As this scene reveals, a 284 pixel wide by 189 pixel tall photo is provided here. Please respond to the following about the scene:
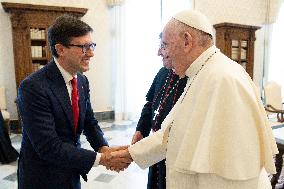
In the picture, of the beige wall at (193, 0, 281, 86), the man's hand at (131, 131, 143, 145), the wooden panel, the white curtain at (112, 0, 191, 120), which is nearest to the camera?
the man's hand at (131, 131, 143, 145)

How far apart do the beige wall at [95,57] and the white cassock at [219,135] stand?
17.0 ft

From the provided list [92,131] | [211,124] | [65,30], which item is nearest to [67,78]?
[65,30]

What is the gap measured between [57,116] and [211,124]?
785mm

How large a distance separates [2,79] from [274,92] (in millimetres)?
5174

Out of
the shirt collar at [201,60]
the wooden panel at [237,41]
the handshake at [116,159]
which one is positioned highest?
the wooden panel at [237,41]

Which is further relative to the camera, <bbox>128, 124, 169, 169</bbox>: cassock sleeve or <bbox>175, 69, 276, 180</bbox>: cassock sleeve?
<bbox>128, 124, 169, 169</bbox>: cassock sleeve

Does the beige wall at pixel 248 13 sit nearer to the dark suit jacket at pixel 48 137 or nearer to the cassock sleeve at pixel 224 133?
the dark suit jacket at pixel 48 137

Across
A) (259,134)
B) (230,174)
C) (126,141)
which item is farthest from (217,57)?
(126,141)

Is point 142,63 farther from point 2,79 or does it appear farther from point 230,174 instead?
point 230,174

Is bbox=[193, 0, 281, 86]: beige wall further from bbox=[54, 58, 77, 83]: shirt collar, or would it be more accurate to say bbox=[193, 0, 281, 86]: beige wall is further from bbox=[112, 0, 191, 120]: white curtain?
bbox=[54, 58, 77, 83]: shirt collar

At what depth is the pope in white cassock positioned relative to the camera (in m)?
1.08

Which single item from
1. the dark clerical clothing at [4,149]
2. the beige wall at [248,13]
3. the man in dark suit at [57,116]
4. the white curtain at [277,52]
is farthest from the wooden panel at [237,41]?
the man in dark suit at [57,116]

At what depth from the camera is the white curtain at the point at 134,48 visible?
6.32 meters

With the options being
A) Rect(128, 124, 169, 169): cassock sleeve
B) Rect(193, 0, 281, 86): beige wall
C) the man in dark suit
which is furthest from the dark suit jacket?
Rect(193, 0, 281, 86): beige wall
